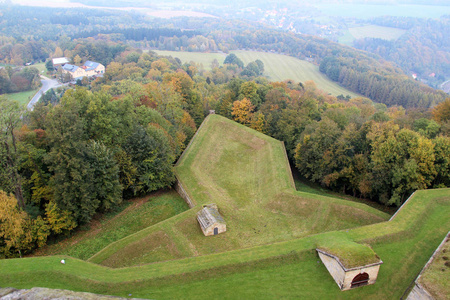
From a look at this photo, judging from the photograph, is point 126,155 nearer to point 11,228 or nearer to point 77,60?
point 11,228

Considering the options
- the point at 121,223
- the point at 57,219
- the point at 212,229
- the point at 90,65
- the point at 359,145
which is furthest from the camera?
the point at 90,65

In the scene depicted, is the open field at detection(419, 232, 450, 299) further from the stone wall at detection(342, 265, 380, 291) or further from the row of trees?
the row of trees

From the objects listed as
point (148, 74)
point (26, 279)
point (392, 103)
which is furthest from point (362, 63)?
point (26, 279)

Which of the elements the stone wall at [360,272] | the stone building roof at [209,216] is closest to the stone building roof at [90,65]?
the stone building roof at [209,216]

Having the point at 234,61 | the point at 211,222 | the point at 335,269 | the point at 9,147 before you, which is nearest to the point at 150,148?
the point at 211,222

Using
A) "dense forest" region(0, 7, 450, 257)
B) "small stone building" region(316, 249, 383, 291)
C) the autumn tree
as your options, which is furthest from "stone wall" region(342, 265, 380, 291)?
the autumn tree

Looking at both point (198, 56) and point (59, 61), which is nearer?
point (59, 61)

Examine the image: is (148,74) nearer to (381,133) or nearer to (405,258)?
(381,133)
